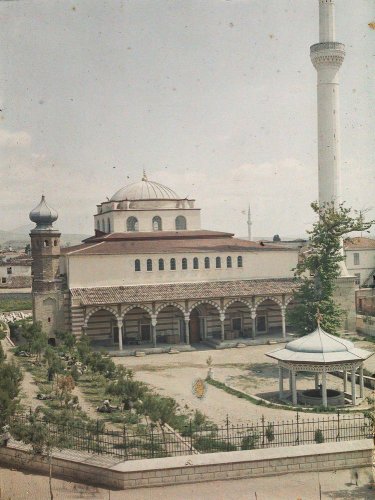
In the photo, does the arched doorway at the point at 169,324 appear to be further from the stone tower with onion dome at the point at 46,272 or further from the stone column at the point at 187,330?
the stone tower with onion dome at the point at 46,272

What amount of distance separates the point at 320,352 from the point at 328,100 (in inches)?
872

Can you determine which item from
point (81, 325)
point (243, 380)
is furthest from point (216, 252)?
point (243, 380)

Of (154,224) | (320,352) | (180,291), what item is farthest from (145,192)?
(320,352)

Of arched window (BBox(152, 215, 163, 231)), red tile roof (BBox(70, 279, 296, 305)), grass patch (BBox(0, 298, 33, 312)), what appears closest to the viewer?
red tile roof (BBox(70, 279, 296, 305))

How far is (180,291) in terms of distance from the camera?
39344mm

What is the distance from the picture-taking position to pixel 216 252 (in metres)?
41.8

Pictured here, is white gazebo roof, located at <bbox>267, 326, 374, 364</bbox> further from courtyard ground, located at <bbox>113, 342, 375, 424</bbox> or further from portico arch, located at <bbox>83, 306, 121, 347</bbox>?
portico arch, located at <bbox>83, 306, 121, 347</bbox>

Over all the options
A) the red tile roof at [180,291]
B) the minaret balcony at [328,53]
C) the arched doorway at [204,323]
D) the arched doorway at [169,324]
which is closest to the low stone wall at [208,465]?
the red tile roof at [180,291]

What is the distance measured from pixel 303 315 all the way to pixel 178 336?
10498mm

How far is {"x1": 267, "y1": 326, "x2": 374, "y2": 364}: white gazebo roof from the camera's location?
909 inches

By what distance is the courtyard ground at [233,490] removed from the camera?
15.5m

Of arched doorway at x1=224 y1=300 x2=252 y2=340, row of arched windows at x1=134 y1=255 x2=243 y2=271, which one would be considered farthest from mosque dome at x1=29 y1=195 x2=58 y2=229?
arched doorway at x1=224 y1=300 x2=252 y2=340

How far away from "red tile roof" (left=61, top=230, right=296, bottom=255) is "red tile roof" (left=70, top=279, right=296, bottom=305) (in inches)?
88.1

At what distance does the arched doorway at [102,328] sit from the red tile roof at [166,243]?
12.5ft
